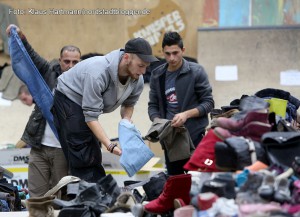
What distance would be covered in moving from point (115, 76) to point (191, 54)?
4.51m

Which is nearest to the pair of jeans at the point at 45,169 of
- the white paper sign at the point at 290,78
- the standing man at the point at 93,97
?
the standing man at the point at 93,97

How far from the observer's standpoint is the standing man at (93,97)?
481cm

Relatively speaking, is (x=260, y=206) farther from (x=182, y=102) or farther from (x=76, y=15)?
(x=76, y=15)

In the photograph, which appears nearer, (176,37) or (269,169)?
(269,169)

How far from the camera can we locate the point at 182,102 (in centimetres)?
580

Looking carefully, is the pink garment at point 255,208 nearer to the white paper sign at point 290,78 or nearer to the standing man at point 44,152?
the standing man at point 44,152

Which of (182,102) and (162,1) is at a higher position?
(162,1)

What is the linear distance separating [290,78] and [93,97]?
468 cm

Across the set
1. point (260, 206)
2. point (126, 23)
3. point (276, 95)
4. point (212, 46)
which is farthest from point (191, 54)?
point (260, 206)

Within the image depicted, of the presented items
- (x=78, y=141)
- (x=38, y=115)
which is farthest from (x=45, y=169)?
(x=78, y=141)

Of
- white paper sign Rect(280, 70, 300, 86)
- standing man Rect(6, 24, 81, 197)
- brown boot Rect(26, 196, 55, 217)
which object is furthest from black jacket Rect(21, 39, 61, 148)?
white paper sign Rect(280, 70, 300, 86)

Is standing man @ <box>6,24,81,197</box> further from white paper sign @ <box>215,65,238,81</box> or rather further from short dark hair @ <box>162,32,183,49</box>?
white paper sign @ <box>215,65,238,81</box>

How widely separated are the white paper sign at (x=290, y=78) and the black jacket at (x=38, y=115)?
148 inches

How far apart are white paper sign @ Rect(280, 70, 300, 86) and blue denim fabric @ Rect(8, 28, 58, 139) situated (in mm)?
4058
